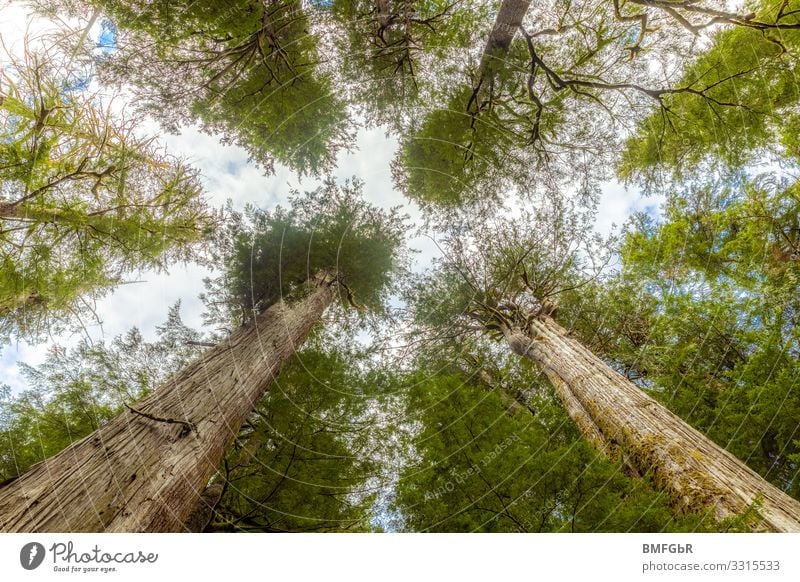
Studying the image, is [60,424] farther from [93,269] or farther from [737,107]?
[737,107]

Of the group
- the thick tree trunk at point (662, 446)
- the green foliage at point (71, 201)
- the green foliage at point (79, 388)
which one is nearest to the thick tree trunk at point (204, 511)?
the green foliage at point (79, 388)

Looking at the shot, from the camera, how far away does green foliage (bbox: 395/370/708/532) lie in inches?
89.4

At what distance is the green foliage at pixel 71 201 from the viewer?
13.3ft

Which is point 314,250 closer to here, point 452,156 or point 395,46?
point 452,156

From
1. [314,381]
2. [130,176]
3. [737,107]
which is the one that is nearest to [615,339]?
[737,107]

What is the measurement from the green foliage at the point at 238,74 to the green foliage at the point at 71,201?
2.34ft

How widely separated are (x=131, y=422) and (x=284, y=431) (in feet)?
7.70

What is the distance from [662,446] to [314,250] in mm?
5501

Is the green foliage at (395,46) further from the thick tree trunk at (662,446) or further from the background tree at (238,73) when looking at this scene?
the thick tree trunk at (662,446)

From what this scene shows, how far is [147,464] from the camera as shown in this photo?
92.9 inches

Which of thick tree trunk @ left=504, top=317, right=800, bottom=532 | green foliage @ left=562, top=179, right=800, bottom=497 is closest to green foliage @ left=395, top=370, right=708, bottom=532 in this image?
thick tree trunk @ left=504, top=317, right=800, bottom=532

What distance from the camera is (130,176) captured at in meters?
4.68
